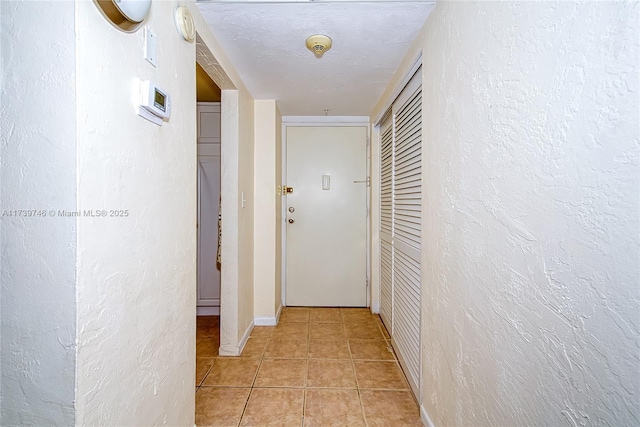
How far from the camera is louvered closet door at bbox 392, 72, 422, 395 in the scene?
1.70 meters

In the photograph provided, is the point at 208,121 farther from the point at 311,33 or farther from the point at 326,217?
the point at 311,33

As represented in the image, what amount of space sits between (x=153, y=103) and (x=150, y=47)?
0.18 m

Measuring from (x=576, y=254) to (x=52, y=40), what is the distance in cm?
120

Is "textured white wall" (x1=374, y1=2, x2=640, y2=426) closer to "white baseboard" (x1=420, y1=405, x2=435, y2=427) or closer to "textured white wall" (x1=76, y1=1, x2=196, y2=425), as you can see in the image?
"white baseboard" (x1=420, y1=405, x2=435, y2=427)

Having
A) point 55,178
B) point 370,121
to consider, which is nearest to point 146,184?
point 55,178

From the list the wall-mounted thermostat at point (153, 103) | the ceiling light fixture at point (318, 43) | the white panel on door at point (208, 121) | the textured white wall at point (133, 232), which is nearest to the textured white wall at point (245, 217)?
the white panel on door at point (208, 121)

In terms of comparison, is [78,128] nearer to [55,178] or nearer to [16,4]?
[55,178]

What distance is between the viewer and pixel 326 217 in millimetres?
3148

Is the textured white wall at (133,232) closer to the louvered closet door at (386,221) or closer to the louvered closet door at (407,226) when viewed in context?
the louvered closet door at (407,226)

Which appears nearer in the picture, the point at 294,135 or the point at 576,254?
the point at 576,254

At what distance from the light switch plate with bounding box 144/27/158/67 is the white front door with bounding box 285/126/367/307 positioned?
216 cm

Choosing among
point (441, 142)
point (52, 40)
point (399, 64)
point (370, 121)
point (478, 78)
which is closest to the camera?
point (52, 40)

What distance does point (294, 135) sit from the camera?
3.12 m

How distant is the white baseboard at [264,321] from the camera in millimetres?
2666
